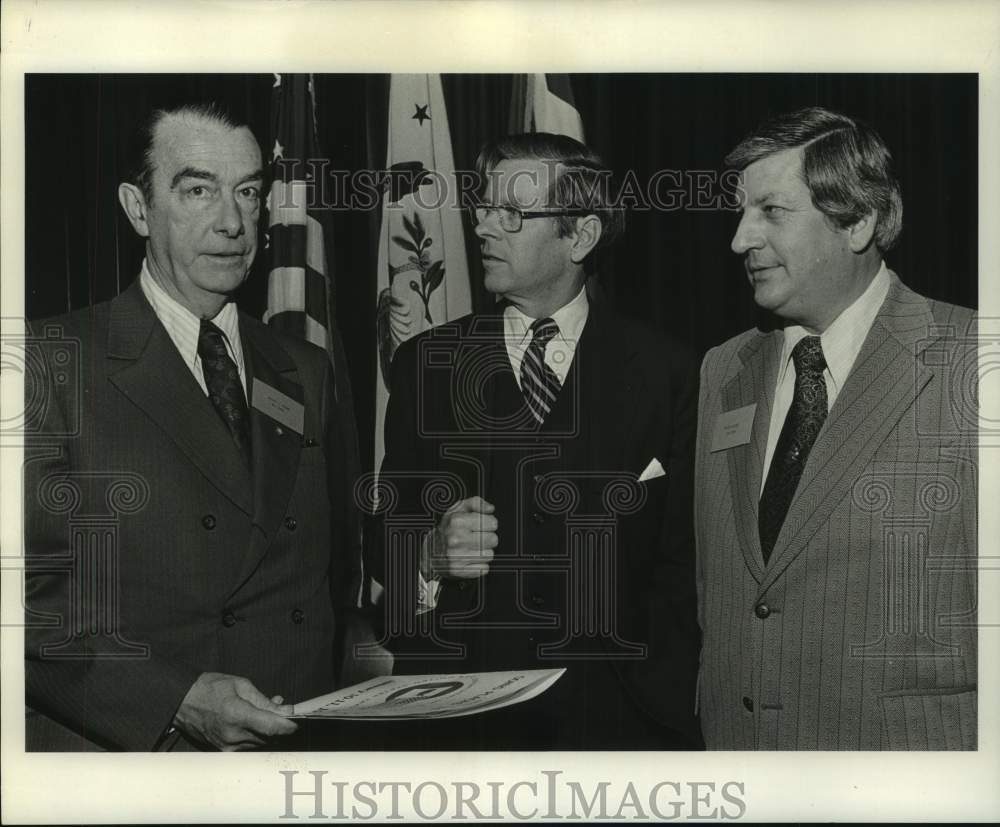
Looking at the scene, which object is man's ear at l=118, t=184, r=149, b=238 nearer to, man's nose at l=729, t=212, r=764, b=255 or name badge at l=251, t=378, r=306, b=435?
name badge at l=251, t=378, r=306, b=435

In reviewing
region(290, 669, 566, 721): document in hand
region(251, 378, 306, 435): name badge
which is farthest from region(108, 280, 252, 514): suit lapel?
region(290, 669, 566, 721): document in hand

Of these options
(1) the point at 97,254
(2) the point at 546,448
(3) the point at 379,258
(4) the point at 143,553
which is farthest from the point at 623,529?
(1) the point at 97,254

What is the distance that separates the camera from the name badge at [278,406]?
168 inches

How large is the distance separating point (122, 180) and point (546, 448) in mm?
1403

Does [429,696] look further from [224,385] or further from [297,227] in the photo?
[297,227]

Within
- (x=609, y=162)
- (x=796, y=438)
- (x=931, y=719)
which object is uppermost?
(x=609, y=162)

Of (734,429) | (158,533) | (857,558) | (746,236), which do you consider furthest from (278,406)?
(857,558)

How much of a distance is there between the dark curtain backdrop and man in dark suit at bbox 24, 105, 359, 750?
8cm

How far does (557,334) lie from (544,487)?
435mm

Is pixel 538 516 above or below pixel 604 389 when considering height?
below

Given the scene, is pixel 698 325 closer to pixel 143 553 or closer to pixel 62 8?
pixel 143 553

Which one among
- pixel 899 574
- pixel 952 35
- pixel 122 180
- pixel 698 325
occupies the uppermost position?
pixel 952 35

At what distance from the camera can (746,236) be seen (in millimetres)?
4238

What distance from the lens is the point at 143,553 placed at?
421 centimetres
